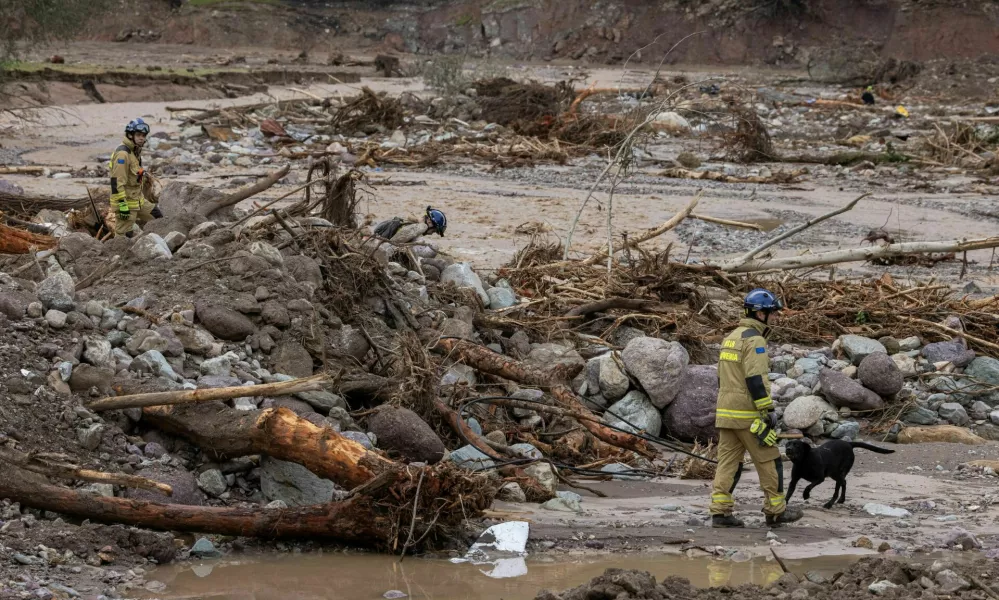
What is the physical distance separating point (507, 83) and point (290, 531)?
21.7 meters

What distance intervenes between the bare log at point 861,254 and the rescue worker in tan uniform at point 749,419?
4161 mm

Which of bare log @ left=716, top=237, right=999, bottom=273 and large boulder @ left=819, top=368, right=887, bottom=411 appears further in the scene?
bare log @ left=716, top=237, right=999, bottom=273

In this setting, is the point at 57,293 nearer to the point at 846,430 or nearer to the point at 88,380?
the point at 88,380

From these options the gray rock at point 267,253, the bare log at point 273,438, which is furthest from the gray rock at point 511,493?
the gray rock at point 267,253

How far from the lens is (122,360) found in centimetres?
609

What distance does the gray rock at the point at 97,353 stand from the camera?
5.97 m

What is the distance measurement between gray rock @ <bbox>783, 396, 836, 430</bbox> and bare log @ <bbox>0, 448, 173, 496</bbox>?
186 inches

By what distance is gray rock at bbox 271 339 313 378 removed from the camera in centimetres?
679

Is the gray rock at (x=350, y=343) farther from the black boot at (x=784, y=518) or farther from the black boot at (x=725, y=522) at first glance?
the black boot at (x=784, y=518)

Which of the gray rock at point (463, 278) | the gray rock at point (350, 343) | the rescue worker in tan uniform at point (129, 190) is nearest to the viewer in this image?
the gray rock at point (350, 343)

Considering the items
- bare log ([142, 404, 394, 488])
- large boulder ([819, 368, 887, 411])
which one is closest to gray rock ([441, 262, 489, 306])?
large boulder ([819, 368, 887, 411])

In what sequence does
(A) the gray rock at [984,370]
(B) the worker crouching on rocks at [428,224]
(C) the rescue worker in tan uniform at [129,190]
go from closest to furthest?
(A) the gray rock at [984,370] → (C) the rescue worker in tan uniform at [129,190] → (B) the worker crouching on rocks at [428,224]

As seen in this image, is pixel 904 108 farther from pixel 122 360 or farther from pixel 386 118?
pixel 122 360

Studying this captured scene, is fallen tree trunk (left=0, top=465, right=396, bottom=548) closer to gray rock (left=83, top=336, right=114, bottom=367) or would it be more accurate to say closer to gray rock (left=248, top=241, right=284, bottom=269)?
gray rock (left=83, top=336, right=114, bottom=367)
